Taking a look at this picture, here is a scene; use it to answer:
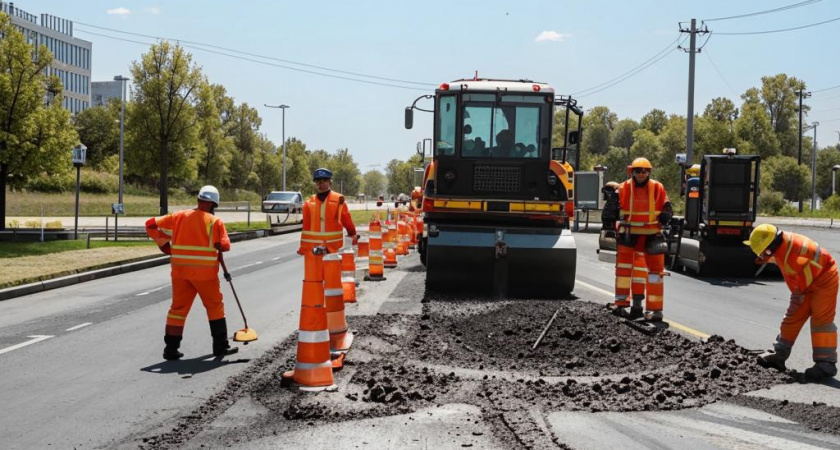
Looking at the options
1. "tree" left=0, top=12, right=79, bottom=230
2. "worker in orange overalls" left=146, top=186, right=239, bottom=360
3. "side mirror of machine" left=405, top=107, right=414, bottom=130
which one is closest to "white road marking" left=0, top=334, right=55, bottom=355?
"worker in orange overalls" left=146, top=186, right=239, bottom=360

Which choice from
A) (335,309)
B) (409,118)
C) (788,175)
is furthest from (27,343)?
(788,175)

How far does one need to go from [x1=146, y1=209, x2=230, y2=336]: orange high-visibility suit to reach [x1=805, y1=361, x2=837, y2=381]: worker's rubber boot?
229 inches

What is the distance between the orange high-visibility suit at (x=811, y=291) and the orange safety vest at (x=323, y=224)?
4.33 m

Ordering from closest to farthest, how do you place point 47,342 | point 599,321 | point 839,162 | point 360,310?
point 47,342 < point 599,321 < point 360,310 < point 839,162

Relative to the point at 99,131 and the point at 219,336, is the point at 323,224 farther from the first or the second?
the point at 99,131

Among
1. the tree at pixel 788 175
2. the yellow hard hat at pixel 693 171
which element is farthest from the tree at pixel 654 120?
the yellow hard hat at pixel 693 171

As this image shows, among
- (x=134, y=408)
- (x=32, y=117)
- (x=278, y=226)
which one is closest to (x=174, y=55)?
(x=278, y=226)

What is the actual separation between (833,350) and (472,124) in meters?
7.11

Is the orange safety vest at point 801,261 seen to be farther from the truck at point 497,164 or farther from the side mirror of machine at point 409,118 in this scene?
the side mirror of machine at point 409,118

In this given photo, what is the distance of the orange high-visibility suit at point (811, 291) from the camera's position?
7.36 m

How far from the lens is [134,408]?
6168 millimetres

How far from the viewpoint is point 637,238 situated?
1055 centimetres

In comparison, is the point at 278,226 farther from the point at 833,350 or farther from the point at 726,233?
the point at 833,350

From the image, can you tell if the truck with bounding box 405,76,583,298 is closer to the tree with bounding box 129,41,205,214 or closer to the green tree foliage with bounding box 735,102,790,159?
the tree with bounding box 129,41,205,214
